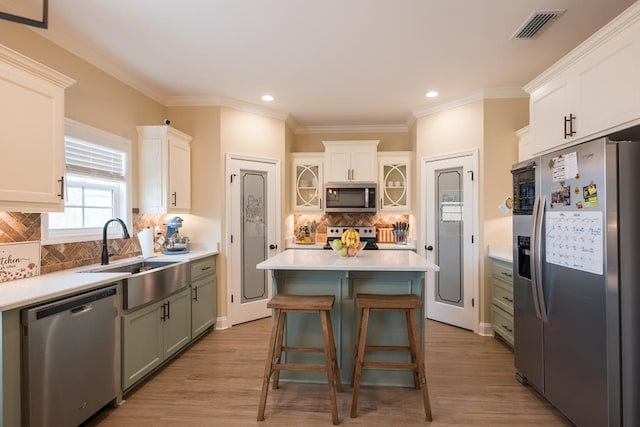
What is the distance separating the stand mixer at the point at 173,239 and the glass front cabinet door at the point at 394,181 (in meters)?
2.73

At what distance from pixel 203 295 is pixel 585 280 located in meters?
3.24

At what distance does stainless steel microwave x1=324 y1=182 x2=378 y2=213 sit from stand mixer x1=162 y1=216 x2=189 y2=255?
6.72ft

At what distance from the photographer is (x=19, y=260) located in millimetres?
2176

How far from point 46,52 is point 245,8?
5.17 feet

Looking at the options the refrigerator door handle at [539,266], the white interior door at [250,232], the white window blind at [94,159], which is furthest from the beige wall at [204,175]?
the refrigerator door handle at [539,266]

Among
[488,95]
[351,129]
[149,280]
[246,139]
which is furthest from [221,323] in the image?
[488,95]

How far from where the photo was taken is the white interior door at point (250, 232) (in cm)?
391

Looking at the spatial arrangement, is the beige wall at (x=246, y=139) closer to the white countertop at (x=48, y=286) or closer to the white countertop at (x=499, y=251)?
the white countertop at (x=48, y=286)

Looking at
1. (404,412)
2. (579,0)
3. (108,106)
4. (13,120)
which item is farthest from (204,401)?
(579,0)

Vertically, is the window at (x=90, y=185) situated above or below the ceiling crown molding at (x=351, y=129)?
below

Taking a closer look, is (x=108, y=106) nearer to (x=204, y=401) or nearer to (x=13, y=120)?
(x=13, y=120)

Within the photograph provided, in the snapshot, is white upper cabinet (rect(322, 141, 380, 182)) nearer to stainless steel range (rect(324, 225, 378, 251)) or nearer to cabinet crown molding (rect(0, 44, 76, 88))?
stainless steel range (rect(324, 225, 378, 251))

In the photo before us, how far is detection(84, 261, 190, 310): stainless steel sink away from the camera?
2.31 meters

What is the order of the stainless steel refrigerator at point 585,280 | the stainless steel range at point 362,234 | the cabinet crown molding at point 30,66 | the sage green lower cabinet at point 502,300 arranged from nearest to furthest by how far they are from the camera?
the stainless steel refrigerator at point 585,280 < the cabinet crown molding at point 30,66 < the sage green lower cabinet at point 502,300 < the stainless steel range at point 362,234
